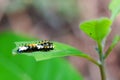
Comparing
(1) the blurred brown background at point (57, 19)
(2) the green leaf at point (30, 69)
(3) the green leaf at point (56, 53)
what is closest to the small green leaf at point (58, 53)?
(3) the green leaf at point (56, 53)

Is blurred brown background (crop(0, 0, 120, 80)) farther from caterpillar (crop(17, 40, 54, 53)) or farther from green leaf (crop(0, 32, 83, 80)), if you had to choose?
caterpillar (crop(17, 40, 54, 53))

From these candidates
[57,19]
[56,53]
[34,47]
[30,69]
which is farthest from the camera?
[57,19]

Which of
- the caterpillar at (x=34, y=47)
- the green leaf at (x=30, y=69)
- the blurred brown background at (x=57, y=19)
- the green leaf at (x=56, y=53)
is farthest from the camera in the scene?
the blurred brown background at (x=57, y=19)

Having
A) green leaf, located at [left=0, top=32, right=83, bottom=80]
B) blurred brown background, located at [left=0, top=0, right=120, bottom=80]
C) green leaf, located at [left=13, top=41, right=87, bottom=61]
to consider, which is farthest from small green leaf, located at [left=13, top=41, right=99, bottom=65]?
blurred brown background, located at [left=0, top=0, right=120, bottom=80]

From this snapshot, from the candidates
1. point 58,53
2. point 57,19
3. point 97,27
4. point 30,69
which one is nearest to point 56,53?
point 58,53

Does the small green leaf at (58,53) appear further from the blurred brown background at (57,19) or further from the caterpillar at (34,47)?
the blurred brown background at (57,19)

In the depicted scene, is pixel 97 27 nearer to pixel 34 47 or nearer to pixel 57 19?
pixel 34 47

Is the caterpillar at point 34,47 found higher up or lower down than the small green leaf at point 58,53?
higher up

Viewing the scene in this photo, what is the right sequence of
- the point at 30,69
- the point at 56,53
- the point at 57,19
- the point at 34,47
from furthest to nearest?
the point at 57,19 → the point at 30,69 → the point at 34,47 → the point at 56,53
